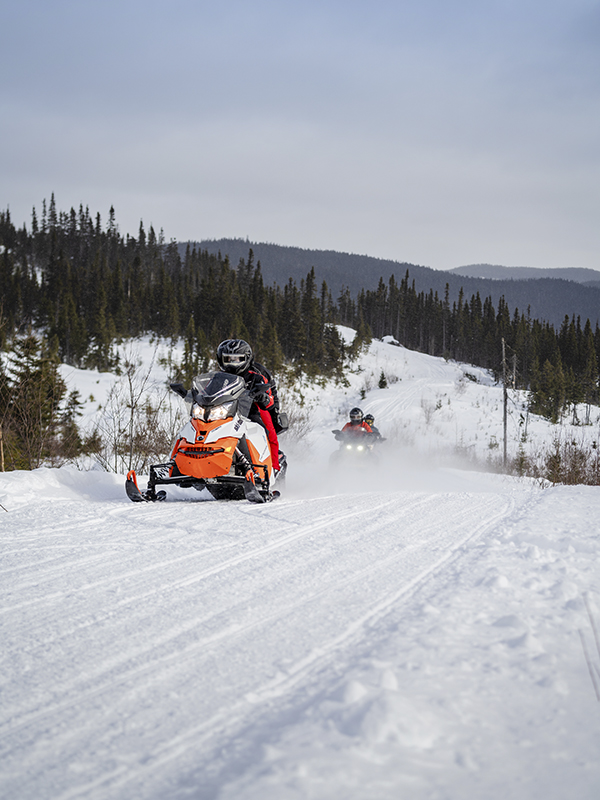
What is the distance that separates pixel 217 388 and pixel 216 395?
0.38 ft

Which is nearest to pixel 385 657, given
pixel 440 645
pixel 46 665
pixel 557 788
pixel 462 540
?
pixel 440 645

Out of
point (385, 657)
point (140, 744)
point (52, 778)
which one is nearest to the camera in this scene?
point (52, 778)

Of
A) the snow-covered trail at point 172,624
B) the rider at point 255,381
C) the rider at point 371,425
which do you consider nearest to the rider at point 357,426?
the rider at point 371,425

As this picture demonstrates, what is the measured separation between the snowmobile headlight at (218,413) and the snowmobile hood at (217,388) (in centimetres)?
5

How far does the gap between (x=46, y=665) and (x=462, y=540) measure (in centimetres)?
328

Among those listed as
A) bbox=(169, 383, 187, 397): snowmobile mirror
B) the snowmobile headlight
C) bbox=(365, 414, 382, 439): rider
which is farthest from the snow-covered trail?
bbox=(365, 414, 382, 439): rider

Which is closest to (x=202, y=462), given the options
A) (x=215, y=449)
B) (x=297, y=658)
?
(x=215, y=449)

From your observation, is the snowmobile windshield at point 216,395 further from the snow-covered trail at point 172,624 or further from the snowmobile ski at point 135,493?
the snow-covered trail at point 172,624

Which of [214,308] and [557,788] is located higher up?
[214,308]

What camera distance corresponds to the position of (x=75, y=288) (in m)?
77.3

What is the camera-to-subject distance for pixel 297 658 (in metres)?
2.41

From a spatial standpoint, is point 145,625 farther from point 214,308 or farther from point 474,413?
point 214,308

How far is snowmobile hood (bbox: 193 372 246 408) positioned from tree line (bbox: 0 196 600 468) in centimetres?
3295

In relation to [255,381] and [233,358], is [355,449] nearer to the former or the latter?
[255,381]
